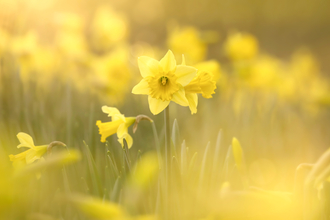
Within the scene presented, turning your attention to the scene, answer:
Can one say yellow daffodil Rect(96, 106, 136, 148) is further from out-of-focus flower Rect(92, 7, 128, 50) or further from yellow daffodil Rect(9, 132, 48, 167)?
out-of-focus flower Rect(92, 7, 128, 50)

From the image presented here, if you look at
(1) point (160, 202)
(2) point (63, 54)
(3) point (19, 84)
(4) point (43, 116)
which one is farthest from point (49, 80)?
(1) point (160, 202)

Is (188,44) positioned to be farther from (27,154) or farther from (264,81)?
(27,154)

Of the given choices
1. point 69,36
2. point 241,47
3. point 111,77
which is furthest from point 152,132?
point 69,36

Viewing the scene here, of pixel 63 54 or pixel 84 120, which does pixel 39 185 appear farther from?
pixel 63 54

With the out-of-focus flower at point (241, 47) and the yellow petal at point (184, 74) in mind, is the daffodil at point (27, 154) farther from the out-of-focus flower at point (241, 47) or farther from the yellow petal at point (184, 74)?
the out-of-focus flower at point (241, 47)

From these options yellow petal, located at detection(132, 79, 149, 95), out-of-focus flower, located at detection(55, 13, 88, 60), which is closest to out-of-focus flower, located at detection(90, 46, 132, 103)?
out-of-focus flower, located at detection(55, 13, 88, 60)

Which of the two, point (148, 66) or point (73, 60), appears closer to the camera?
point (148, 66)
